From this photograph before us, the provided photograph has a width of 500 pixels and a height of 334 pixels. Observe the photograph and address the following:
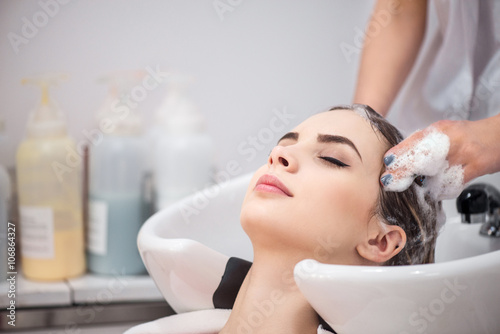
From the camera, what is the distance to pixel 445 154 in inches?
31.9

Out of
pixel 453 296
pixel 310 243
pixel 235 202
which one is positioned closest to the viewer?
pixel 453 296

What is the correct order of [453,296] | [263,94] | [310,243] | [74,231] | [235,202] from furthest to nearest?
[263,94], [74,231], [235,202], [310,243], [453,296]

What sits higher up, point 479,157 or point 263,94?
point 479,157

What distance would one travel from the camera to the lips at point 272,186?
0.80 m

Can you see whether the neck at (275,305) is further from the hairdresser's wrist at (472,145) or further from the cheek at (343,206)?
the hairdresser's wrist at (472,145)

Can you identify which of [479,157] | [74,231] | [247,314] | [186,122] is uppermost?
[479,157]

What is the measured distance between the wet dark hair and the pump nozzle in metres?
0.66

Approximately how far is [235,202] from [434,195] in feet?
1.20

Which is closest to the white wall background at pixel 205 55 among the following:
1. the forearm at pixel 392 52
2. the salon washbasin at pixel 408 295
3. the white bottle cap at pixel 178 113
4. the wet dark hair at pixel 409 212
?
the white bottle cap at pixel 178 113

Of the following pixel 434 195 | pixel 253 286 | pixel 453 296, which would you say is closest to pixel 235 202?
pixel 253 286

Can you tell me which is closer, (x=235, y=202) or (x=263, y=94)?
(x=235, y=202)

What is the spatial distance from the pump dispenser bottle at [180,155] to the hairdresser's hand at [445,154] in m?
0.57

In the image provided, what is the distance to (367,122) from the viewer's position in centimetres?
88

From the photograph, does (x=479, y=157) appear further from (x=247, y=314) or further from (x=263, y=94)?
(x=263, y=94)
